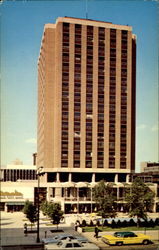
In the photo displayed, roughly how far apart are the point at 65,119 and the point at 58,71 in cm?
1156

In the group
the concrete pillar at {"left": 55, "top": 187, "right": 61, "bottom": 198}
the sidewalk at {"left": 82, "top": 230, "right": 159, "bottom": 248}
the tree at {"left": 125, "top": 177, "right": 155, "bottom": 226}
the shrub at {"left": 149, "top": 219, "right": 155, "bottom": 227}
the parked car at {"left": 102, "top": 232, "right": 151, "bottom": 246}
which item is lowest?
the concrete pillar at {"left": 55, "top": 187, "right": 61, "bottom": 198}

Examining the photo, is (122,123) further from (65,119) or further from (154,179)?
(154,179)

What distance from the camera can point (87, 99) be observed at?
82062 millimetres

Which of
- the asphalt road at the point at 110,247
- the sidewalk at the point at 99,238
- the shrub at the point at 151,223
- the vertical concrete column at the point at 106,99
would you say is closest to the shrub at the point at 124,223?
the shrub at the point at 151,223

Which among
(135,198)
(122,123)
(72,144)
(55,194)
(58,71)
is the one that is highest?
(58,71)

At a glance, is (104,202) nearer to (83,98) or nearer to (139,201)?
(139,201)

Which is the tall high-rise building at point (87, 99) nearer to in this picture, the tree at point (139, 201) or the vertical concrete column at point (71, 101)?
the vertical concrete column at point (71, 101)

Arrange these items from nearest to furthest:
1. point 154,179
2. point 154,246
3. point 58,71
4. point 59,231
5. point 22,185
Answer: point 154,246, point 59,231, point 22,185, point 58,71, point 154,179

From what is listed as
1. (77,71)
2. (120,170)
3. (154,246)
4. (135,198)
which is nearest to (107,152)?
(120,170)

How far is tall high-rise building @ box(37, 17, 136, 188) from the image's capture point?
268ft

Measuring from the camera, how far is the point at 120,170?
277ft

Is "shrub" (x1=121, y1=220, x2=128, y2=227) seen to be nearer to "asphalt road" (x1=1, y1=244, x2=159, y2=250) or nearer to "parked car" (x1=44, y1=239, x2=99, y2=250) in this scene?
"asphalt road" (x1=1, y1=244, x2=159, y2=250)

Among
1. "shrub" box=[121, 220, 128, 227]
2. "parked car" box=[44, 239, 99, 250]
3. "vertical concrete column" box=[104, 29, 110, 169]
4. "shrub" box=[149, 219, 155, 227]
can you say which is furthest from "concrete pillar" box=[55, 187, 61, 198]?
"parked car" box=[44, 239, 99, 250]

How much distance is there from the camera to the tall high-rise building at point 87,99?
81.6 m
